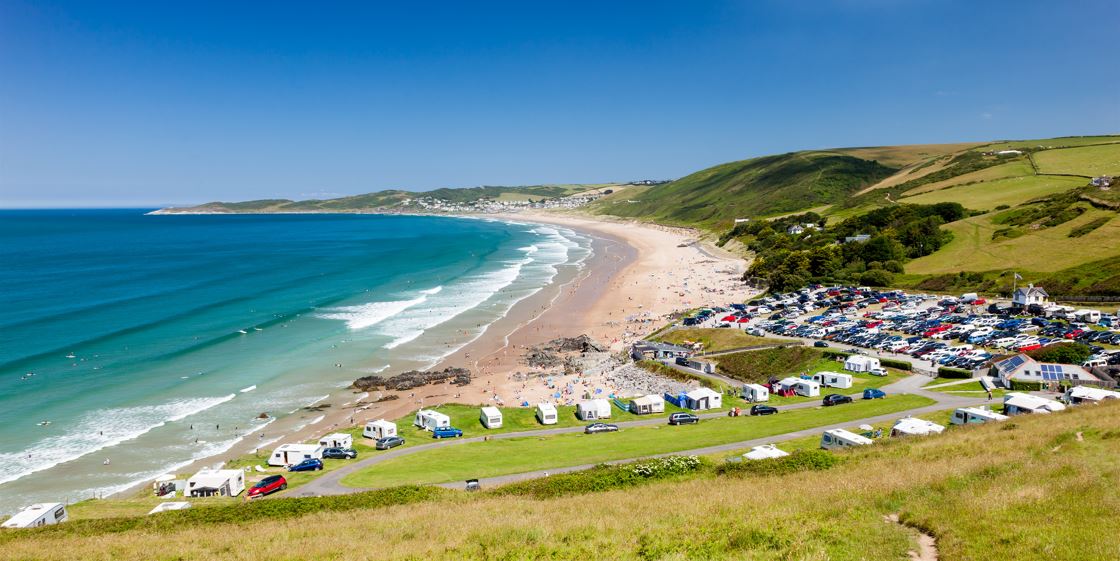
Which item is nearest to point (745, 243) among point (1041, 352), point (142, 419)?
point (1041, 352)

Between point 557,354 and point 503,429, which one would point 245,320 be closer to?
point 557,354

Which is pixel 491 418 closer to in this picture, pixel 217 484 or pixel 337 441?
pixel 337 441

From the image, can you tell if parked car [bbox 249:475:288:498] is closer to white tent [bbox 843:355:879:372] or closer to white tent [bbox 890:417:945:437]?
white tent [bbox 890:417:945:437]

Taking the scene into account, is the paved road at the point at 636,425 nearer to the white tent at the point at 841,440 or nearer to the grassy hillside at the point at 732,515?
the white tent at the point at 841,440

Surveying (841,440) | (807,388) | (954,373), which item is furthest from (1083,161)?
(841,440)

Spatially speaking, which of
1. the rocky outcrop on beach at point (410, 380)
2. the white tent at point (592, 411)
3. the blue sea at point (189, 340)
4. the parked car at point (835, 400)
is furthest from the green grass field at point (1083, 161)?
the rocky outcrop on beach at point (410, 380)

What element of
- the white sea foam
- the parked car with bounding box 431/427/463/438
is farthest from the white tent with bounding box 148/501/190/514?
the white sea foam
